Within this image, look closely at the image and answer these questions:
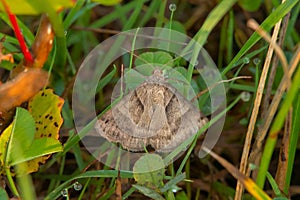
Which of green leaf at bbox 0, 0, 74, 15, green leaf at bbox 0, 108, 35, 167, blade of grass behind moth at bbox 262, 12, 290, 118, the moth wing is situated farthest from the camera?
blade of grass behind moth at bbox 262, 12, 290, 118

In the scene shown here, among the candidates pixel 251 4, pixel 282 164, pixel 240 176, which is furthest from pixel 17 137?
pixel 251 4

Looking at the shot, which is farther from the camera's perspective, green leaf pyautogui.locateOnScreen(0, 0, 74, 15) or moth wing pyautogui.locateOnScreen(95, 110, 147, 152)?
moth wing pyautogui.locateOnScreen(95, 110, 147, 152)

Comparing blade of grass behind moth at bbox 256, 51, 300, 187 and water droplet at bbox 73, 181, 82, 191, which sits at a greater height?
blade of grass behind moth at bbox 256, 51, 300, 187

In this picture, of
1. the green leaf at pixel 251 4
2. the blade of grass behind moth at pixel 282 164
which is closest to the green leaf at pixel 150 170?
the blade of grass behind moth at pixel 282 164

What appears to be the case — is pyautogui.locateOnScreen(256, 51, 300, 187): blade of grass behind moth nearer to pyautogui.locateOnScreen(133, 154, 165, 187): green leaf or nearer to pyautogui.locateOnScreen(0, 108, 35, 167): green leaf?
pyautogui.locateOnScreen(133, 154, 165, 187): green leaf

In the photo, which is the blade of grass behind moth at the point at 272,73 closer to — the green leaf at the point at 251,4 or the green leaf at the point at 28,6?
the green leaf at the point at 251,4

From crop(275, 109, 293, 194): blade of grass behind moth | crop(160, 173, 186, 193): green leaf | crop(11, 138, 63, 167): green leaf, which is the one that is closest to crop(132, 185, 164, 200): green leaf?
crop(160, 173, 186, 193): green leaf

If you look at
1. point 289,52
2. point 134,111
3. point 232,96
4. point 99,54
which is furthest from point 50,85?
point 289,52

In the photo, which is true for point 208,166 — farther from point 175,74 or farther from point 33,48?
point 33,48
